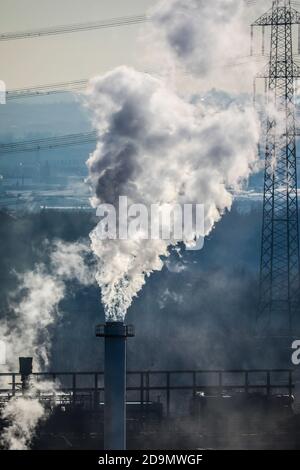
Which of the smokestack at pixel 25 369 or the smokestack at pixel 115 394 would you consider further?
the smokestack at pixel 25 369

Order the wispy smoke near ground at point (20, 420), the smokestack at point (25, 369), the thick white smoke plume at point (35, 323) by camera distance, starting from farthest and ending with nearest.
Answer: the smokestack at point (25, 369) → the thick white smoke plume at point (35, 323) → the wispy smoke near ground at point (20, 420)

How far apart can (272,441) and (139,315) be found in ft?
99.8

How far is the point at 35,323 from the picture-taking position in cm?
7188

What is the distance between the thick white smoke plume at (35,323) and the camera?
4672cm

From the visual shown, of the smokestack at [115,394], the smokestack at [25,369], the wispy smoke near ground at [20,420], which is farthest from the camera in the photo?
the smokestack at [25,369]

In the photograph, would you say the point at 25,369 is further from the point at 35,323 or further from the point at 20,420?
the point at 35,323

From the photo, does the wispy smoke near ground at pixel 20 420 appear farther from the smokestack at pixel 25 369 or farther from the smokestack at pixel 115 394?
the smokestack at pixel 115 394

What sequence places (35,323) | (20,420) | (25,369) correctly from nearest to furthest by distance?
(20,420), (25,369), (35,323)

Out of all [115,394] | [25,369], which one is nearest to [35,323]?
[25,369]

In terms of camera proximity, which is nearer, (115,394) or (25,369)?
(115,394)

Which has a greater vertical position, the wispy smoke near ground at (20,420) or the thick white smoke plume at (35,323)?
the thick white smoke plume at (35,323)

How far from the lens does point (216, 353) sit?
68.7 m

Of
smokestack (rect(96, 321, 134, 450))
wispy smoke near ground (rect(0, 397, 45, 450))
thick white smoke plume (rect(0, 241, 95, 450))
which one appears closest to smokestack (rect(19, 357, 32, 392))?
thick white smoke plume (rect(0, 241, 95, 450))

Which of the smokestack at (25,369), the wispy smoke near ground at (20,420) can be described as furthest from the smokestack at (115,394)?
the smokestack at (25,369)
